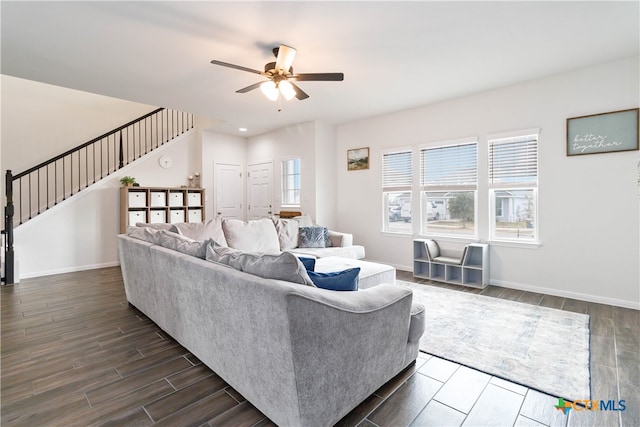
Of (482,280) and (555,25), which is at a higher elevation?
(555,25)

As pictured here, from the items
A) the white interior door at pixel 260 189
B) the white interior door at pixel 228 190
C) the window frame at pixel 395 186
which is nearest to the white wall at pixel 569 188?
the window frame at pixel 395 186

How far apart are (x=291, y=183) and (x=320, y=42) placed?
3.80 metres

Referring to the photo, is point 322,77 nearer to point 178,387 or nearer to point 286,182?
point 178,387

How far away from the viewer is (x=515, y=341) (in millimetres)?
2654

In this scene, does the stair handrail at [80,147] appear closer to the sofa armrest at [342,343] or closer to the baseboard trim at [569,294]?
the sofa armrest at [342,343]

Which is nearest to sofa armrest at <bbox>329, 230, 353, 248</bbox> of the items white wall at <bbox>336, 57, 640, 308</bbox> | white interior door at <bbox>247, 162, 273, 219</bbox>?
white wall at <bbox>336, 57, 640, 308</bbox>

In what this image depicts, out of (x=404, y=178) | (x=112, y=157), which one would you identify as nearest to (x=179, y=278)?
(x=404, y=178)

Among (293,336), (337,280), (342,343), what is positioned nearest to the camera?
(293,336)

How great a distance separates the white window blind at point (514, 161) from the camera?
4145 mm

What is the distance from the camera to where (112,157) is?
21.5 feet

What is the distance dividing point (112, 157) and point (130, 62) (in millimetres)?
3835

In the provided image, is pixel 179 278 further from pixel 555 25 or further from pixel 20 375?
pixel 555 25

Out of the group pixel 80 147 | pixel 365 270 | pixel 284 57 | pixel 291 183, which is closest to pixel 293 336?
pixel 365 270

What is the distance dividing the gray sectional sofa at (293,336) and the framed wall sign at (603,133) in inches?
129
